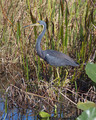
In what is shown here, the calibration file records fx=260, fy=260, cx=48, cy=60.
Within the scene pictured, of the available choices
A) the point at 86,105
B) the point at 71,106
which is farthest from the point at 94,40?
the point at 86,105

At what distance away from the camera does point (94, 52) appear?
12.5 feet

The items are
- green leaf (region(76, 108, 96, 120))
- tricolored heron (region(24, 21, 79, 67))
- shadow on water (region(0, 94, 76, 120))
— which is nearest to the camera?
green leaf (region(76, 108, 96, 120))

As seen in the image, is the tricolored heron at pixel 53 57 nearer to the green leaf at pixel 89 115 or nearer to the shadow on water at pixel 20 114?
the shadow on water at pixel 20 114

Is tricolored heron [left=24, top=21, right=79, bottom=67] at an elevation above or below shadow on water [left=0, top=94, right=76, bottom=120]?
above

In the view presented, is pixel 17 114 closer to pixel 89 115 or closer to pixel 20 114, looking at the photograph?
pixel 20 114

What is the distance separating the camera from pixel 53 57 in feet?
13.2

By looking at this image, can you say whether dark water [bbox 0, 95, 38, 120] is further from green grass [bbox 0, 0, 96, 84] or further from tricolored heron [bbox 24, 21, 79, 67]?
tricolored heron [bbox 24, 21, 79, 67]

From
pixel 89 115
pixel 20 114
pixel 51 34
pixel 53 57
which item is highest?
pixel 51 34

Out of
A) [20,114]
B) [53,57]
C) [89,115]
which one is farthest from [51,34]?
[89,115]

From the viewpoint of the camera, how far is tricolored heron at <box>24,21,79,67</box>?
3838mm

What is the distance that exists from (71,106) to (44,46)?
47.7 inches

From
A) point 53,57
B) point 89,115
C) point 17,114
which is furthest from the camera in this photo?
point 53,57

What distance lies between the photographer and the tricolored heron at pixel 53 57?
3838mm

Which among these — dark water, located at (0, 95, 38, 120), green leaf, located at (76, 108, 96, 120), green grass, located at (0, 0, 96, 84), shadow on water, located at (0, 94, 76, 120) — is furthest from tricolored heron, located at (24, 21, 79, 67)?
green leaf, located at (76, 108, 96, 120)
